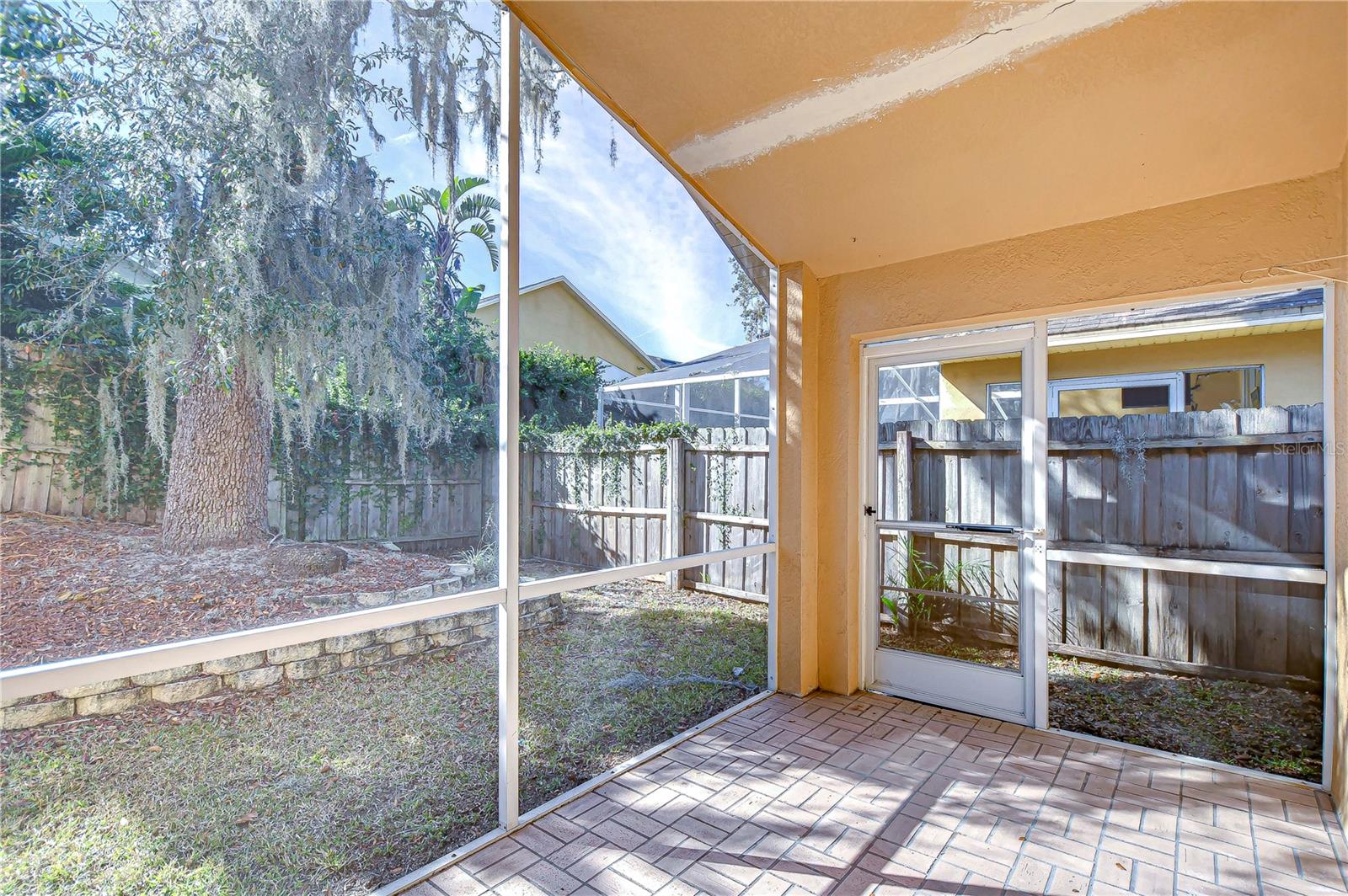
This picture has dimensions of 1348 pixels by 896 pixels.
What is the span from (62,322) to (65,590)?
705 mm

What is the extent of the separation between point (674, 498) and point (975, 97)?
288 cm

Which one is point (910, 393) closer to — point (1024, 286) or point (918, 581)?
point (1024, 286)

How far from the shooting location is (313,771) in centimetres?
233

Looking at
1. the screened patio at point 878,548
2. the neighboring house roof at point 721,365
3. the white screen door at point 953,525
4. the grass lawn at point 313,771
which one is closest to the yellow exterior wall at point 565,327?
the neighboring house roof at point 721,365

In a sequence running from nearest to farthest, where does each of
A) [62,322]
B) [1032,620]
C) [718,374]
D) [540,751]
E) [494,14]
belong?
1. [62,322]
2. [494,14]
3. [540,751]
4. [1032,620]
5. [718,374]

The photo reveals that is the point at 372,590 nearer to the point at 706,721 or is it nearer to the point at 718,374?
the point at 706,721

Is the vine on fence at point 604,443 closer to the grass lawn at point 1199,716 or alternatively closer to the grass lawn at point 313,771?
the grass lawn at point 313,771

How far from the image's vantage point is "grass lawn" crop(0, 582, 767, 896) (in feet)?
5.87

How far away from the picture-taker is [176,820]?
1961 millimetres

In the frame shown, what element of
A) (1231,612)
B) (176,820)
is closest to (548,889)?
(176,820)

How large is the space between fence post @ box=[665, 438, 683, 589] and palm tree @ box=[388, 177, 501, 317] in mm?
2118

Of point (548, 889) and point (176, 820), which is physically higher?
point (176, 820)

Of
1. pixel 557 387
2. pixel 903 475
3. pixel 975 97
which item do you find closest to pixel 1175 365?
pixel 903 475

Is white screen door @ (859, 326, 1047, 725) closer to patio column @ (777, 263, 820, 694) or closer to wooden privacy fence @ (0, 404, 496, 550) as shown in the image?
patio column @ (777, 263, 820, 694)
